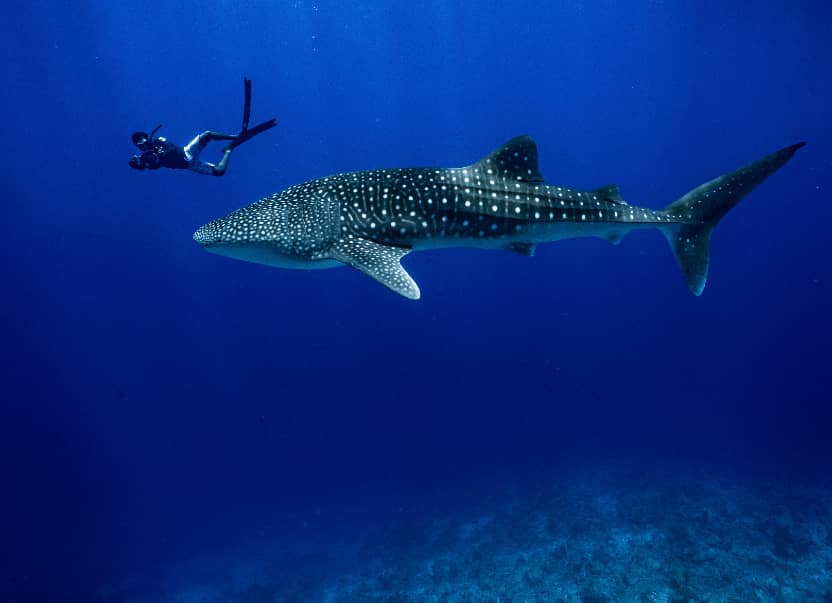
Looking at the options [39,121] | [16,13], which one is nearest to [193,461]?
[39,121]

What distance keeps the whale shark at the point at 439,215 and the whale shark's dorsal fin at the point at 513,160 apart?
13 mm

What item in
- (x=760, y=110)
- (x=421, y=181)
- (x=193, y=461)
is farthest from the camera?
(x=760, y=110)

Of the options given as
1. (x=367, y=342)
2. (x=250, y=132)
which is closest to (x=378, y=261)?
(x=250, y=132)

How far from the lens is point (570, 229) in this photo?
20.8ft

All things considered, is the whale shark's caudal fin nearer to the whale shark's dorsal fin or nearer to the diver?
the whale shark's dorsal fin

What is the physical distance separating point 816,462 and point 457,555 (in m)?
17.0

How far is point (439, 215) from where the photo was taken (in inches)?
229

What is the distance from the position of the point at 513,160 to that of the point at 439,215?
126 centimetres

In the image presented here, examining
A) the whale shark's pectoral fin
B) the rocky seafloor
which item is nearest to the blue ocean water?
the rocky seafloor

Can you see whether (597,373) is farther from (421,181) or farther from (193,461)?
(421,181)

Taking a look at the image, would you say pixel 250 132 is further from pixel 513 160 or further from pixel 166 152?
pixel 513 160

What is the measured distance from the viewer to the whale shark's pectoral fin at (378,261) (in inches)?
196

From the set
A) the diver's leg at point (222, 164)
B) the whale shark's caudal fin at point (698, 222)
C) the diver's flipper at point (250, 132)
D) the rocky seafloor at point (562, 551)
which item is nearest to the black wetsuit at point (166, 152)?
the diver's leg at point (222, 164)

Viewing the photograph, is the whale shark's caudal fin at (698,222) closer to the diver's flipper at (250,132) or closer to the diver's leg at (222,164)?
the diver's flipper at (250,132)
